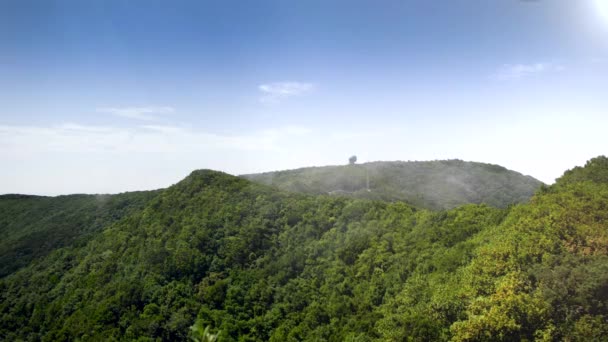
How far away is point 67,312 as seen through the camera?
5509 cm

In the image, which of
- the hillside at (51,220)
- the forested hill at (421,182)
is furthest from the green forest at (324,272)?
the forested hill at (421,182)

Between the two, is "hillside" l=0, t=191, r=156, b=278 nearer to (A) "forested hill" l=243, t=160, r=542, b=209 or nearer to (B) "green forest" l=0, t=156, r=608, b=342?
(B) "green forest" l=0, t=156, r=608, b=342

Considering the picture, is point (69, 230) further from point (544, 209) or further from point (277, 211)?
point (544, 209)

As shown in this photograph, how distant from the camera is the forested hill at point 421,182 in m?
112

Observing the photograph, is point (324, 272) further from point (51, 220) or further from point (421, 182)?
point (51, 220)

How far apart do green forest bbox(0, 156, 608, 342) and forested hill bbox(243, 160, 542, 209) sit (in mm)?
52143

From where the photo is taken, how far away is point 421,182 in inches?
5133

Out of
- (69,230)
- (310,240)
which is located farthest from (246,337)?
(69,230)

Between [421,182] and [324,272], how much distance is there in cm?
9686

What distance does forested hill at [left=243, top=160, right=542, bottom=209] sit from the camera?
368 feet

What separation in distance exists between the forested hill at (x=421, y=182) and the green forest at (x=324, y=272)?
171ft

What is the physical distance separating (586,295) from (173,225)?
55.9m

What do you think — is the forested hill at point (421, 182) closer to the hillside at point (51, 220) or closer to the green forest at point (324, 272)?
the hillside at point (51, 220)

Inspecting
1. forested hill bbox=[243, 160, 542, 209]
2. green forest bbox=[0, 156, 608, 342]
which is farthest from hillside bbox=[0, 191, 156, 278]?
forested hill bbox=[243, 160, 542, 209]
